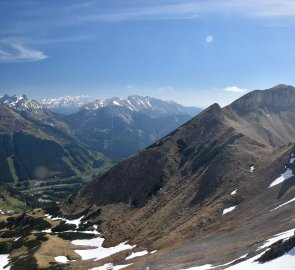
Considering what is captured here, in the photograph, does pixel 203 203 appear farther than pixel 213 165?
No

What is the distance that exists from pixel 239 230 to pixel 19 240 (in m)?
82.9

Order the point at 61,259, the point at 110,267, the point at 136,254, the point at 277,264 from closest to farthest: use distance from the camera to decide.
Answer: the point at 277,264 → the point at 110,267 → the point at 136,254 → the point at 61,259

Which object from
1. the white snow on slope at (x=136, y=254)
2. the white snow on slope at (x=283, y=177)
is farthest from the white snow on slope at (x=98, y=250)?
the white snow on slope at (x=283, y=177)

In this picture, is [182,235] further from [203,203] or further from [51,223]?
[51,223]

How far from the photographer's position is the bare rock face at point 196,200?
91.1 m

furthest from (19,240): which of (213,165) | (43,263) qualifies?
(213,165)

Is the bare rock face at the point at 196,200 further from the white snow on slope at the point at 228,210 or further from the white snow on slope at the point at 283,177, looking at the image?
the white snow on slope at the point at 283,177

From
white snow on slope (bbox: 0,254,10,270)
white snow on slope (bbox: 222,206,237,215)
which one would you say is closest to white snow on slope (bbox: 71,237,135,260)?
white snow on slope (bbox: 0,254,10,270)

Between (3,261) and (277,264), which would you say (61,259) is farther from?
(277,264)

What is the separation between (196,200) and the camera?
143 m

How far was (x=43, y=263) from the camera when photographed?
365ft

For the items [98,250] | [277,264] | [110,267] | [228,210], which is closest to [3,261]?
[98,250]

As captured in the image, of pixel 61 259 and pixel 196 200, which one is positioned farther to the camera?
pixel 196 200

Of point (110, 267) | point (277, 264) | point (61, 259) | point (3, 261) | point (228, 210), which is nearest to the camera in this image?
point (277, 264)
